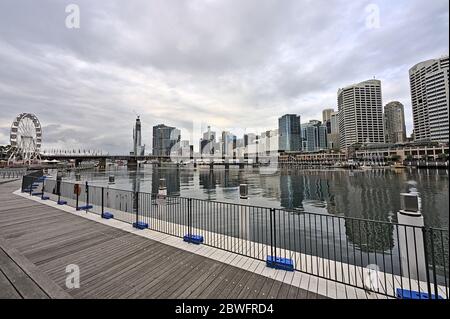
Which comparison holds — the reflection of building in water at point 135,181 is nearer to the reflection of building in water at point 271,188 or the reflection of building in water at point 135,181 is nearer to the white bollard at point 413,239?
the reflection of building in water at point 271,188

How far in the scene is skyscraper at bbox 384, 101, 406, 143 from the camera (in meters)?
170

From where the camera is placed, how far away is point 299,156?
164m

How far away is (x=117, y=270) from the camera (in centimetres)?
446

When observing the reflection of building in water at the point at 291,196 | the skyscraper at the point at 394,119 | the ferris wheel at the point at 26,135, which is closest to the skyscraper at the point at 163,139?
the ferris wheel at the point at 26,135

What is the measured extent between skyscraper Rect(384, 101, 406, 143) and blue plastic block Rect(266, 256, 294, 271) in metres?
213

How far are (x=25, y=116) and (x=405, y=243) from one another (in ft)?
291

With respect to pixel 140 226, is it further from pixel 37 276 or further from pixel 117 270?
pixel 37 276

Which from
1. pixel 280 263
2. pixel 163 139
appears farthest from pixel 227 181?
pixel 163 139

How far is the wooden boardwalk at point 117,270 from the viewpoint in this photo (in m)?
3.67

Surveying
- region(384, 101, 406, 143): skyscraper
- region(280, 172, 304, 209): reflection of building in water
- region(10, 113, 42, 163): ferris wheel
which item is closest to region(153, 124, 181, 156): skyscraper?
region(10, 113, 42, 163): ferris wheel

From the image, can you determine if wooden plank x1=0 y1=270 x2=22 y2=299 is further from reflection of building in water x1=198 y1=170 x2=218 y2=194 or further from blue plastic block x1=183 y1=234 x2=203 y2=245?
reflection of building in water x1=198 y1=170 x2=218 y2=194

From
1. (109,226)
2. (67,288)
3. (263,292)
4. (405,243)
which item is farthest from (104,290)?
(405,243)

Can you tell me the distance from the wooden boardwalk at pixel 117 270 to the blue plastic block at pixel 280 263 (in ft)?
1.63
